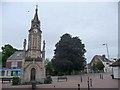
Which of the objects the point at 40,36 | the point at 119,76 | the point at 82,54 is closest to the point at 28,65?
the point at 40,36

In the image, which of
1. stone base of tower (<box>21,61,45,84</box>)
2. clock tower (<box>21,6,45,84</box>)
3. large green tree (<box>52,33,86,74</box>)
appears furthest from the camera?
large green tree (<box>52,33,86,74</box>)

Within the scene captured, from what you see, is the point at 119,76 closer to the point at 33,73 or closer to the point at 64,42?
the point at 33,73

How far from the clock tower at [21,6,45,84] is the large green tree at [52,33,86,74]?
1577 centimetres

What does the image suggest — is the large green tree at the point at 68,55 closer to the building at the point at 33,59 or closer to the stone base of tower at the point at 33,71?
the building at the point at 33,59

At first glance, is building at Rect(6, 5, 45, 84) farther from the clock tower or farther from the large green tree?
the large green tree

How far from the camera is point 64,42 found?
47.9m

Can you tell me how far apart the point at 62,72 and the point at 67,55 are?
5.18 metres

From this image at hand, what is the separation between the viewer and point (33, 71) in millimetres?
28625

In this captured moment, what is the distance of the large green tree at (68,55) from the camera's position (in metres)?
45.0

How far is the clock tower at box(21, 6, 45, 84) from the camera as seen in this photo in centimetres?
2823

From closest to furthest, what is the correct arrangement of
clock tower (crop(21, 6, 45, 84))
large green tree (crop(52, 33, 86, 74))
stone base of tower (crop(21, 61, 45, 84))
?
stone base of tower (crop(21, 61, 45, 84)) < clock tower (crop(21, 6, 45, 84)) < large green tree (crop(52, 33, 86, 74))

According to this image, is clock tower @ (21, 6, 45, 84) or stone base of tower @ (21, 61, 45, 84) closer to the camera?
stone base of tower @ (21, 61, 45, 84)

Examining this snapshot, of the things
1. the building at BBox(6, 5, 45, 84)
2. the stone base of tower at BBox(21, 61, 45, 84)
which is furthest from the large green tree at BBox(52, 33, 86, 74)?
the stone base of tower at BBox(21, 61, 45, 84)

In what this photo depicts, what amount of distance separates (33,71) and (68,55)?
60.7 ft
